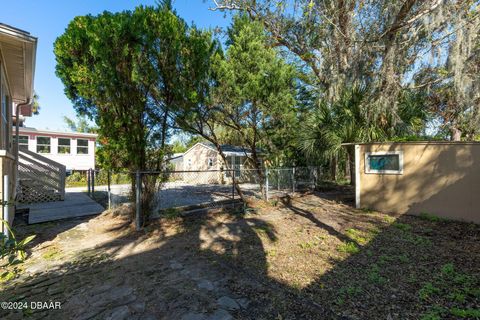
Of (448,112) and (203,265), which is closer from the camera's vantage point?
(203,265)

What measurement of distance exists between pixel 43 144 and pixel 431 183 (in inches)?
859

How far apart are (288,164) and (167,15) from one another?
35.0 ft

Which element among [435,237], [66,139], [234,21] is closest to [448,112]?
[435,237]

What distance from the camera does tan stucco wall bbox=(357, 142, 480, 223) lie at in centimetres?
561

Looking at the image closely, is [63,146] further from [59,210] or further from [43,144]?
[59,210]

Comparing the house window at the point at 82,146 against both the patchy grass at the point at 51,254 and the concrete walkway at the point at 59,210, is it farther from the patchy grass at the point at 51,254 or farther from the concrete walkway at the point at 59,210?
the patchy grass at the point at 51,254

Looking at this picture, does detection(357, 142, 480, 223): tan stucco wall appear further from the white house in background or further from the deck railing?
the white house in background

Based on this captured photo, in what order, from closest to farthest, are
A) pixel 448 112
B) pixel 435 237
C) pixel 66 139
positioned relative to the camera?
pixel 435 237 → pixel 448 112 → pixel 66 139

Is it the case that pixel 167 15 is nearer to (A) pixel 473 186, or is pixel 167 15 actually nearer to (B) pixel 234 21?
(B) pixel 234 21

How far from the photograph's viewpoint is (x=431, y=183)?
6.19 metres

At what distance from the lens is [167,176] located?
5.77 metres

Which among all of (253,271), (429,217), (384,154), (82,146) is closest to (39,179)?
(253,271)

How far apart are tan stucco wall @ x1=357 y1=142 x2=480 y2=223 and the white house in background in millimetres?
18674

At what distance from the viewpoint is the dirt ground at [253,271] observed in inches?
98.7
